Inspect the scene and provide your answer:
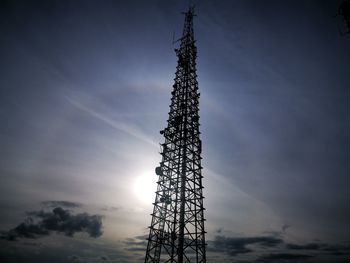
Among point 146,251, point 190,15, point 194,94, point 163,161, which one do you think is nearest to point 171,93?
point 194,94

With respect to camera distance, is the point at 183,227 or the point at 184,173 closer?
the point at 183,227

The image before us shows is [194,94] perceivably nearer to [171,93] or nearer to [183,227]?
[171,93]

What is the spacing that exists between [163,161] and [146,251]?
10619mm

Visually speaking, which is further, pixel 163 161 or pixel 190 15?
pixel 190 15

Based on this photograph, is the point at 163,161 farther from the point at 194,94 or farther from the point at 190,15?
the point at 190,15

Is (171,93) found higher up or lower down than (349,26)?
higher up

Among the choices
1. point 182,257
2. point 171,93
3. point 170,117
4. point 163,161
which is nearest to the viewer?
point 182,257

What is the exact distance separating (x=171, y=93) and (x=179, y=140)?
8.58 metres

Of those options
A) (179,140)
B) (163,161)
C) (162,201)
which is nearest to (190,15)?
(179,140)

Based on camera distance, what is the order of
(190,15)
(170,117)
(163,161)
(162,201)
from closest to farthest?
(162,201)
(163,161)
(170,117)
(190,15)

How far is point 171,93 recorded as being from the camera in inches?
1268

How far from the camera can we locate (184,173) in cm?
2530

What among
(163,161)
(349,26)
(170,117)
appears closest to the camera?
(349,26)

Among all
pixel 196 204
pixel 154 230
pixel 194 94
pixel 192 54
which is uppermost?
pixel 192 54
